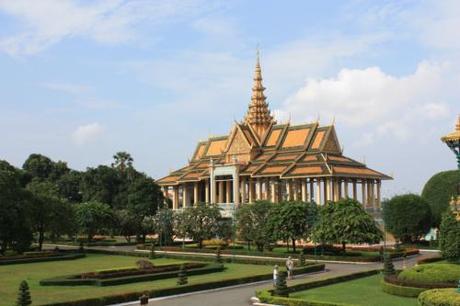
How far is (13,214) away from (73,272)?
35.7 ft

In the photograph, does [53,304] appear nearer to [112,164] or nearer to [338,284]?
[338,284]

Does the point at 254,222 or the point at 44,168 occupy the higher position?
the point at 44,168

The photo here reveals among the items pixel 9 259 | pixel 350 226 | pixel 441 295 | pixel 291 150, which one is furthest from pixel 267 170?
pixel 441 295

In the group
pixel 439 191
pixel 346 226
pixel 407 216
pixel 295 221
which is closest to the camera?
pixel 346 226

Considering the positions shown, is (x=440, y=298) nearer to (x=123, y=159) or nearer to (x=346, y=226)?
(x=346, y=226)

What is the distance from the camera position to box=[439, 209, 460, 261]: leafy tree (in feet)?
88.7

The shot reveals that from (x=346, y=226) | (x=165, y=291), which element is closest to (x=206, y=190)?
(x=346, y=226)

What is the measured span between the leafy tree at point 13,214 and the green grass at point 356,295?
25.7m

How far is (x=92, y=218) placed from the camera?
193 ft

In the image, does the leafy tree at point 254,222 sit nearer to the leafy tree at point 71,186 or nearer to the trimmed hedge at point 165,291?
the trimmed hedge at point 165,291

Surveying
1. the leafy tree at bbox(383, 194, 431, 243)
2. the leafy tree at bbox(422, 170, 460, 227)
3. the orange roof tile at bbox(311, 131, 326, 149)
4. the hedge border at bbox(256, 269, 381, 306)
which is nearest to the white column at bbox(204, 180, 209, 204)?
the orange roof tile at bbox(311, 131, 326, 149)

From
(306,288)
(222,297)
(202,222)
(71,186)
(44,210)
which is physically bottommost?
(222,297)

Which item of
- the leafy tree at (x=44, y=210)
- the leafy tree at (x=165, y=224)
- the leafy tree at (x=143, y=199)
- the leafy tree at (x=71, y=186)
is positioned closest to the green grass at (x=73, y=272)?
the leafy tree at (x=44, y=210)

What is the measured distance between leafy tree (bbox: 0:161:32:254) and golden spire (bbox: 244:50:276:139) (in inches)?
1450
